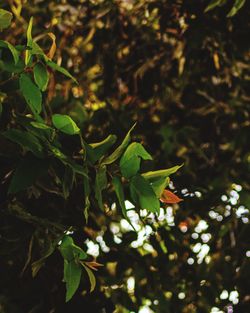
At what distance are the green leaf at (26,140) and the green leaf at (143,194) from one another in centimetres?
14

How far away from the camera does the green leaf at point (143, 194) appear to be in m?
0.81

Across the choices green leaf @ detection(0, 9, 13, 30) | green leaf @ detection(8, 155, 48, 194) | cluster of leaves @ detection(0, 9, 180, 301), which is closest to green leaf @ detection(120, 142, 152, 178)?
cluster of leaves @ detection(0, 9, 180, 301)

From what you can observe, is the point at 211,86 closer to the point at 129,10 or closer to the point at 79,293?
the point at 129,10

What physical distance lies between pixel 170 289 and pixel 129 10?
1000 millimetres

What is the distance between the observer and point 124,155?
2.67ft

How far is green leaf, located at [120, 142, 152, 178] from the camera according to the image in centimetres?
81

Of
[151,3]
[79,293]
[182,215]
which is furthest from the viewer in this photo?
[151,3]

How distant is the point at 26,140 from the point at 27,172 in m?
0.05

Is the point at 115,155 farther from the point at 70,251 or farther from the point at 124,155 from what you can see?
the point at 70,251

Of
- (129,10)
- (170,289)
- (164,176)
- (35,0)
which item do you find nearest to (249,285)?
(170,289)

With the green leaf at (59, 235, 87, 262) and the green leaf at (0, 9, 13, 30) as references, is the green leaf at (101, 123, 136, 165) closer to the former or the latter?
the green leaf at (59, 235, 87, 262)

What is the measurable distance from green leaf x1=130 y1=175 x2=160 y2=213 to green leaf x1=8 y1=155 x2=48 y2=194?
5.1 inches

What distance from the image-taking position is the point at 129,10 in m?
1.98

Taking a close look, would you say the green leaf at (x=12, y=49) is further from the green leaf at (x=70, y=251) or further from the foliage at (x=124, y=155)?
the green leaf at (x=70, y=251)
